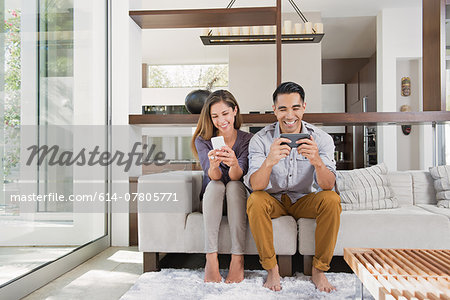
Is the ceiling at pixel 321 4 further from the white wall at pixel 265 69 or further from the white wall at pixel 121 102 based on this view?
the white wall at pixel 121 102

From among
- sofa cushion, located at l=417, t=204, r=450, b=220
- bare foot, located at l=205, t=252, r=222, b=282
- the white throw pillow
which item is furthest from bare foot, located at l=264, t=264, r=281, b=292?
the white throw pillow

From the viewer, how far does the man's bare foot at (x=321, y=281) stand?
1.85 m

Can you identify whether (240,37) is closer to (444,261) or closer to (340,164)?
(444,261)

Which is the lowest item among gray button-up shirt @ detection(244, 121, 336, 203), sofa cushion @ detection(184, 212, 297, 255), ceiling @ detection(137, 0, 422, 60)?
sofa cushion @ detection(184, 212, 297, 255)

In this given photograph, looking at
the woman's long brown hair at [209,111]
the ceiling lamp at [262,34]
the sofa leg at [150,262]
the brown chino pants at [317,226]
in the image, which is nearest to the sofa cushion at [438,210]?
the brown chino pants at [317,226]

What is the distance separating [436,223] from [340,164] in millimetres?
5975

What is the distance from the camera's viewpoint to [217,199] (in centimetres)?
206

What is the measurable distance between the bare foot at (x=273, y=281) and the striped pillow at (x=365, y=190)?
75 cm

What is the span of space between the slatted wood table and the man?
468mm

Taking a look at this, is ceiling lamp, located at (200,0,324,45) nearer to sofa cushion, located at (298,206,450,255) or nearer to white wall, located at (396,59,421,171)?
white wall, located at (396,59,421,171)

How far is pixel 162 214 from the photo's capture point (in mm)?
2240

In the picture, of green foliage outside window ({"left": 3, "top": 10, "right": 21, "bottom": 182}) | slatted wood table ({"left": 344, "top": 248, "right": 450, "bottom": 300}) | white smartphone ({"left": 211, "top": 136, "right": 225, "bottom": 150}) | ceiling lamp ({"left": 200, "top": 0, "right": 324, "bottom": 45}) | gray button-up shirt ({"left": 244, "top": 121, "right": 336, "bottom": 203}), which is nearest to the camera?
slatted wood table ({"left": 344, "top": 248, "right": 450, "bottom": 300})

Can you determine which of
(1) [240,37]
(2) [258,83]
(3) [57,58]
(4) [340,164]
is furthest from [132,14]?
(4) [340,164]

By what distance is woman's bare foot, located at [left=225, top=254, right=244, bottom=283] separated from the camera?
198 centimetres
